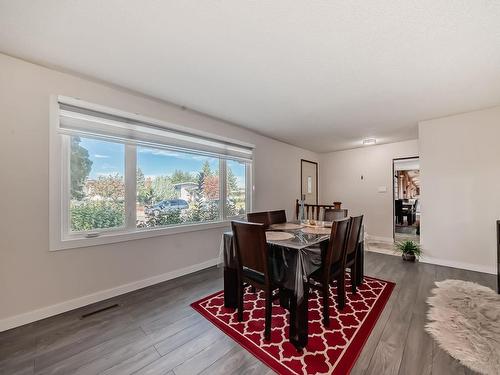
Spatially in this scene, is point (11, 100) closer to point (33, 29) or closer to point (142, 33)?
point (33, 29)

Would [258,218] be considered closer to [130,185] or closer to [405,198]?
[130,185]

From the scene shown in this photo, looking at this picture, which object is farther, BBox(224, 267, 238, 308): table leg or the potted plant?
the potted plant

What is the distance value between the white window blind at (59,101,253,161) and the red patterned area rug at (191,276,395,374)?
6.64ft

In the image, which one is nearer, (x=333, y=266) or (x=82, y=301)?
(x=333, y=266)

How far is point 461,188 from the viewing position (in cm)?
328

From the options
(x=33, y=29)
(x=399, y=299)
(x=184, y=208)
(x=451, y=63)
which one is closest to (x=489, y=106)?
(x=451, y=63)

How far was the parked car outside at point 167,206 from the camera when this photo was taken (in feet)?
9.25

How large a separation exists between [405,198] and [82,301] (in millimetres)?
7450

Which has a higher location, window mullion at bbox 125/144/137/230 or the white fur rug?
window mullion at bbox 125/144/137/230

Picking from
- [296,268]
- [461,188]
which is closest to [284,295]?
[296,268]

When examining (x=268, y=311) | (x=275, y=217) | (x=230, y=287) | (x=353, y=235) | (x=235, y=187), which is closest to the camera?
(x=268, y=311)

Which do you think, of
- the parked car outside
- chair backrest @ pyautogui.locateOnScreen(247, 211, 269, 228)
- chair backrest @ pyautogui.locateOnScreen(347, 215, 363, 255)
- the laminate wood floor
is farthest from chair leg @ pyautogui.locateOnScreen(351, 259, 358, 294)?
the parked car outside

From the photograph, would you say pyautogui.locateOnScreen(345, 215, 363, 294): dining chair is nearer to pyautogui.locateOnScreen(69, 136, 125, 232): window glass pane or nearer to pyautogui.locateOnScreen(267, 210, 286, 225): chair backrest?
pyautogui.locateOnScreen(267, 210, 286, 225): chair backrest

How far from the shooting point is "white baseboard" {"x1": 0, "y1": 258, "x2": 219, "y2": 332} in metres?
1.86
